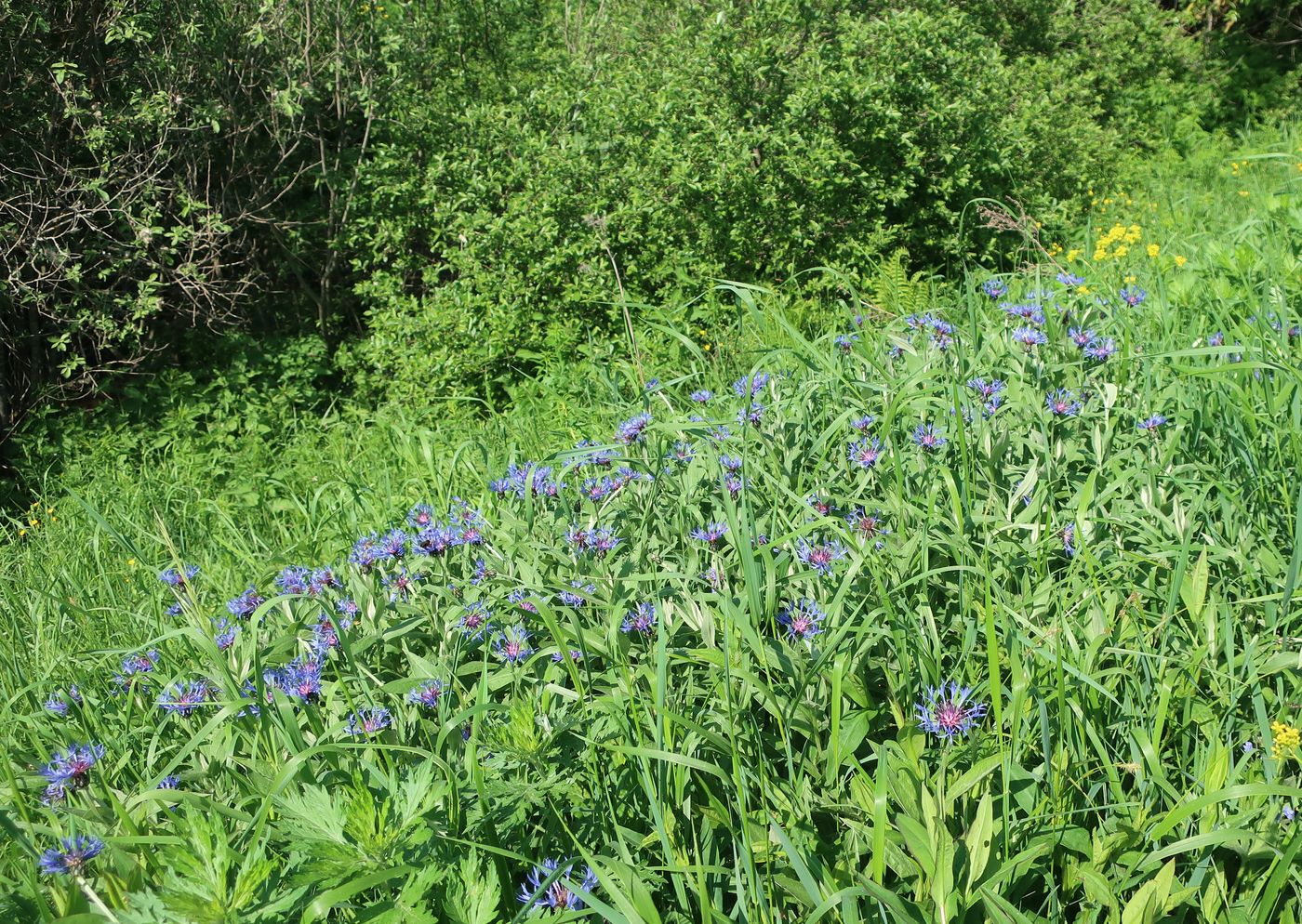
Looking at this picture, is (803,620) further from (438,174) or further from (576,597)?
(438,174)

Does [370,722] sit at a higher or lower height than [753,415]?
higher

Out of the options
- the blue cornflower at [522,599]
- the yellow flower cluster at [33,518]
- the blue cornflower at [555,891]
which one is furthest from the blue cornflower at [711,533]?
the yellow flower cluster at [33,518]

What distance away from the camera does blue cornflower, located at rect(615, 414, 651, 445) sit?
2592mm

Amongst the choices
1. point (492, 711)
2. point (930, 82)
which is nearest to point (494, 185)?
point (930, 82)

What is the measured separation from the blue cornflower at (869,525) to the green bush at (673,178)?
2770 millimetres

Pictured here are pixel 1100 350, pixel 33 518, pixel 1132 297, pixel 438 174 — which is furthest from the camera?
pixel 438 174

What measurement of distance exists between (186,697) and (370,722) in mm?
468

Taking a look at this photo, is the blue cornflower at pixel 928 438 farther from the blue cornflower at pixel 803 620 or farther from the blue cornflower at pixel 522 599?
the blue cornflower at pixel 522 599

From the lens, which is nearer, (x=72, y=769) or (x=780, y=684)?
(x=72, y=769)

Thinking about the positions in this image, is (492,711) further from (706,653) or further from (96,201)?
(96,201)

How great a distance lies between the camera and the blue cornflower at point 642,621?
1954 mm

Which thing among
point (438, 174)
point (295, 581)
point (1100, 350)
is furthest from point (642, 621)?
point (438, 174)

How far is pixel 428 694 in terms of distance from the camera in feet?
6.02

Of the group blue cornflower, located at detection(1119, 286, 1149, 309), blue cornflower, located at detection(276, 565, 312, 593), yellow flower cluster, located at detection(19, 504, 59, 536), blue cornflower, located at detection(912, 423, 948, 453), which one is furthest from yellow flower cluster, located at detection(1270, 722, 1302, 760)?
yellow flower cluster, located at detection(19, 504, 59, 536)
